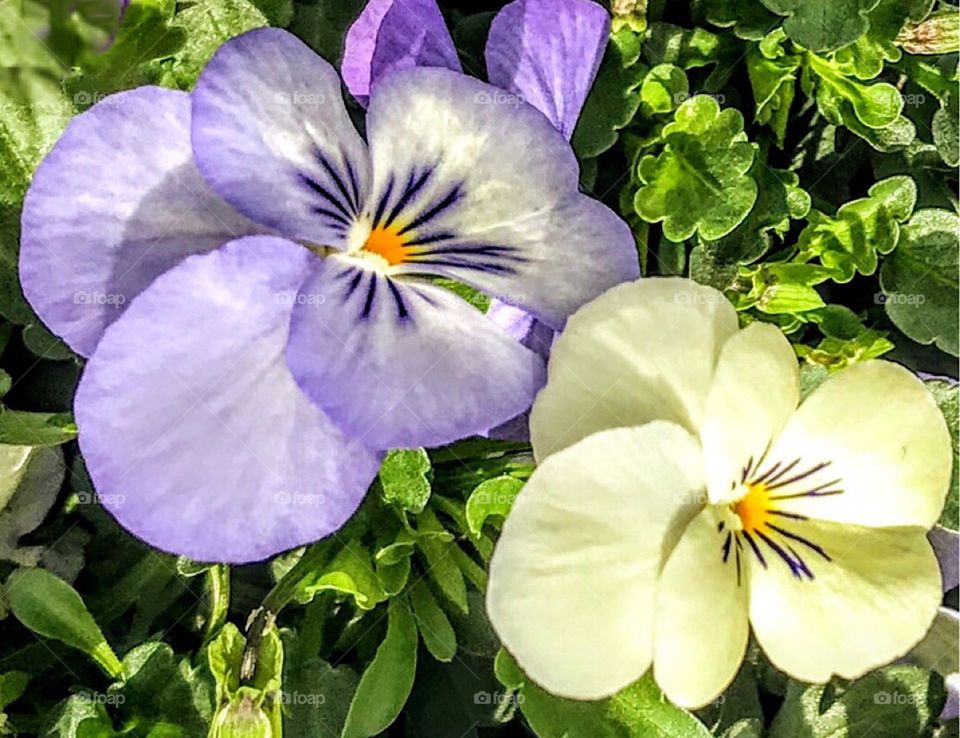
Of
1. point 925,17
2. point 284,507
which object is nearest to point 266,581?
point 284,507

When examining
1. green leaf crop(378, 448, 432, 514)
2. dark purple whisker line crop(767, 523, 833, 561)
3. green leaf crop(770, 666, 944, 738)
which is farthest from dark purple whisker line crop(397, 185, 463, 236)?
green leaf crop(770, 666, 944, 738)

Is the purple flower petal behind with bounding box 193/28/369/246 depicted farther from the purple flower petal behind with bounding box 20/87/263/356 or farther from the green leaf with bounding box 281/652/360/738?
the green leaf with bounding box 281/652/360/738

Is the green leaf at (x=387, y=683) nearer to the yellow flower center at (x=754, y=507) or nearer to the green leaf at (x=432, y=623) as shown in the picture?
the green leaf at (x=432, y=623)

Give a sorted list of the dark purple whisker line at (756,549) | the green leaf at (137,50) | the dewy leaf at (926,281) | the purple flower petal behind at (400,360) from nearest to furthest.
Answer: the purple flower petal behind at (400,360) → the dark purple whisker line at (756,549) → the green leaf at (137,50) → the dewy leaf at (926,281)

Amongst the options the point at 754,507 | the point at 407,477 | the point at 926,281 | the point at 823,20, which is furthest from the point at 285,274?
the point at 926,281

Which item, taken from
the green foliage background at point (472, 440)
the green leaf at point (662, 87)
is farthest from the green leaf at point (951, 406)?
the green leaf at point (662, 87)

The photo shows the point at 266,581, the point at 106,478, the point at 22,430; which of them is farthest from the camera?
the point at 266,581

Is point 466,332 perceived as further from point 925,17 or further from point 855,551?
point 925,17
